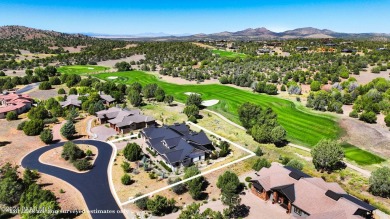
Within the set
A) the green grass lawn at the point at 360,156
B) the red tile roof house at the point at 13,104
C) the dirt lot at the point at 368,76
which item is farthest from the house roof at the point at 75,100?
the dirt lot at the point at 368,76

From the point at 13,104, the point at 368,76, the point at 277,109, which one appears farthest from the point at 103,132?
the point at 368,76

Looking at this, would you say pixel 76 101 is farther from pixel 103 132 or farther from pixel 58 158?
pixel 58 158

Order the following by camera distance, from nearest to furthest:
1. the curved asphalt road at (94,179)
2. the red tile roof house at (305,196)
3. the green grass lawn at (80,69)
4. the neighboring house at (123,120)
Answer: the red tile roof house at (305,196) → the curved asphalt road at (94,179) → the neighboring house at (123,120) → the green grass lawn at (80,69)

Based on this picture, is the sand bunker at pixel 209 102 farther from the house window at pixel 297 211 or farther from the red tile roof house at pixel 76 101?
the house window at pixel 297 211

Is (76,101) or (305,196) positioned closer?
(305,196)

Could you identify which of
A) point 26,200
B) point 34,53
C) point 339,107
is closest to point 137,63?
point 34,53

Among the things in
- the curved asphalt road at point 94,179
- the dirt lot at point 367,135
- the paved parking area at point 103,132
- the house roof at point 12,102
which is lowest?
the dirt lot at point 367,135

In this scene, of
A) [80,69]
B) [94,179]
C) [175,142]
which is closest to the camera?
[94,179]
